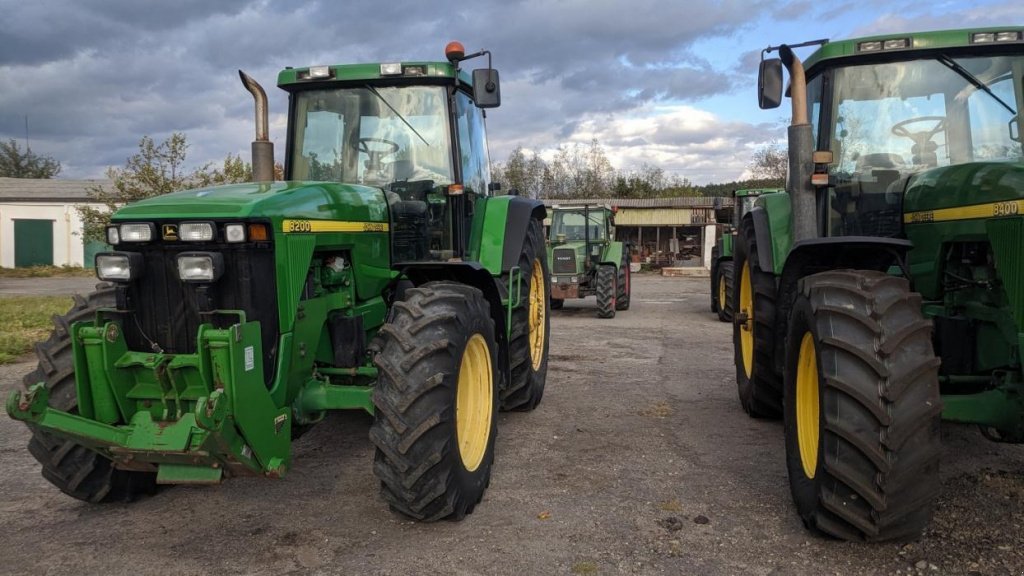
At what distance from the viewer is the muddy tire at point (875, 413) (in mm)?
2904

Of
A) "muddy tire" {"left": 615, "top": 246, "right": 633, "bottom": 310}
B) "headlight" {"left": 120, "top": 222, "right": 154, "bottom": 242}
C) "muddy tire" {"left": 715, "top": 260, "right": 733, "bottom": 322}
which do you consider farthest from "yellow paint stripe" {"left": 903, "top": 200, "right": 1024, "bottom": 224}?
"muddy tire" {"left": 615, "top": 246, "right": 633, "bottom": 310}

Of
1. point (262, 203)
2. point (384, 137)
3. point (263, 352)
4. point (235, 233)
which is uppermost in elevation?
point (384, 137)

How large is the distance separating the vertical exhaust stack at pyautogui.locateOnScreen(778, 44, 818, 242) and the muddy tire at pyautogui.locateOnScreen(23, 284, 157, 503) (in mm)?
3900

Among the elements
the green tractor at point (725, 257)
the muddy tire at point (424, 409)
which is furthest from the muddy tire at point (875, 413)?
the green tractor at point (725, 257)

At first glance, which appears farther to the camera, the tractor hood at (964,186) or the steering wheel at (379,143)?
the steering wheel at (379,143)

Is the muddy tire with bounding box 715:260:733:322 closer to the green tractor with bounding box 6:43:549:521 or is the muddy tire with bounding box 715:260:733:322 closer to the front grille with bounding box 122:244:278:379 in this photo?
the green tractor with bounding box 6:43:549:521

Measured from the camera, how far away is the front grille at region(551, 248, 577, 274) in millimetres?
13969

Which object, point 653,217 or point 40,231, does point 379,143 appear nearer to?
point 653,217

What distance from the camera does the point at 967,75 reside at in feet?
14.3

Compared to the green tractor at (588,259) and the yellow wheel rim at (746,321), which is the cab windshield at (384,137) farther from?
the green tractor at (588,259)

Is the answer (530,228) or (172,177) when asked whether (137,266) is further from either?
(172,177)

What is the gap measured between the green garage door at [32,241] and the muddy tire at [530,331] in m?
34.1

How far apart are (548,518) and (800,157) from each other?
8.57 ft

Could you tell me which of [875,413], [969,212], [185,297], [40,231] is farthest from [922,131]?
[40,231]
